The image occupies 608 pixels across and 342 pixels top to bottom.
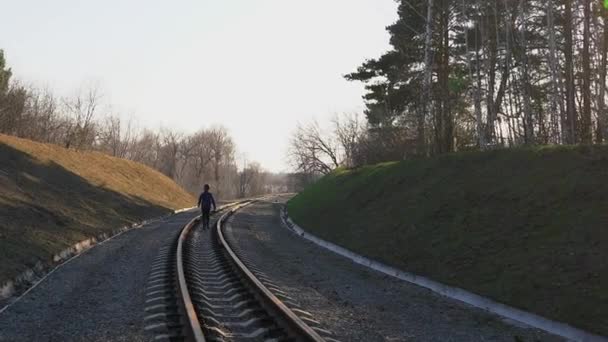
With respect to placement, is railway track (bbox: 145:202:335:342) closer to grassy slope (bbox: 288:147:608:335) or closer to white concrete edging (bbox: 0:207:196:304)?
white concrete edging (bbox: 0:207:196:304)

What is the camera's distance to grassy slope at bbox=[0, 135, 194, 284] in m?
15.1

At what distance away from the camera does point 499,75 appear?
28.2 meters

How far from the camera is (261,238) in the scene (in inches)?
834

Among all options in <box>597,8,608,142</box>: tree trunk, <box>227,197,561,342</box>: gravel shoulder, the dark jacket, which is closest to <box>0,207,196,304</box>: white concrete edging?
the dark jacket

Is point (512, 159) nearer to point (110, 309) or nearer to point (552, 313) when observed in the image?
point (552, 313)

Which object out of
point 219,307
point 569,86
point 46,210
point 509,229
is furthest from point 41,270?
point 569,86

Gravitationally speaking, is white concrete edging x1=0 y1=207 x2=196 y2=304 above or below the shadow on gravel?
below

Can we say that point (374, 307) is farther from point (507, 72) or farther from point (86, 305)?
point (507, 72)

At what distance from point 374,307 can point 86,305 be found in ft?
16.1

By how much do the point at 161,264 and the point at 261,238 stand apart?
820 cm

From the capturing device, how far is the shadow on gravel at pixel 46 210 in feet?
47.0

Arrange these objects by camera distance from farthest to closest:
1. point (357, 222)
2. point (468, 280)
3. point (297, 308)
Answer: point (357, 222) < point (468, 280) < point (297, 308)

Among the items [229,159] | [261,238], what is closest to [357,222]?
[261,238]

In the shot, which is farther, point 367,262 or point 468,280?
point 367,262
